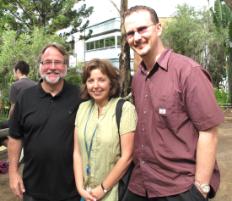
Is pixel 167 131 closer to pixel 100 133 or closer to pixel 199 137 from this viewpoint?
pixel 199 137

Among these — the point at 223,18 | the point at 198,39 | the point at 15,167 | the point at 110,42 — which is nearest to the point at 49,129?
the point at 15,167

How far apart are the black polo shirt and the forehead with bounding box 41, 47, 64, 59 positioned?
242mm

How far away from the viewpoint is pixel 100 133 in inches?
116

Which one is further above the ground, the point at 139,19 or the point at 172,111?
the point at 139,19

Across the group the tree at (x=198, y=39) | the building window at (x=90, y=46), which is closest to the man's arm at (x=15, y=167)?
the tree at (x=198, y=39)

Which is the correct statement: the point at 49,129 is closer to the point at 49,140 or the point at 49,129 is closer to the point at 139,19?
the point at 49,140

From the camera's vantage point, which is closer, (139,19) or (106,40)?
(139,19)

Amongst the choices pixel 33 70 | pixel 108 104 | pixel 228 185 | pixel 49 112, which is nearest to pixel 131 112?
pixel 108 104

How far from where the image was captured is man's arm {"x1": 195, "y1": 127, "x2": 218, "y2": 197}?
2545 mm

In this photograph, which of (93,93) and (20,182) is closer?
(93,93)

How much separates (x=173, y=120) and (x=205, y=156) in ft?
0.85

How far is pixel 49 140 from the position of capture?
3.19 m

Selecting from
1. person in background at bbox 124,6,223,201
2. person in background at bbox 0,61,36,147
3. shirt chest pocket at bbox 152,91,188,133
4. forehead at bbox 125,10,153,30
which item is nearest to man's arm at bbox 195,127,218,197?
person in background at bbox 124,6,223,201

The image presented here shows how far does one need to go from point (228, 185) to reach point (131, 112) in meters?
3.66
